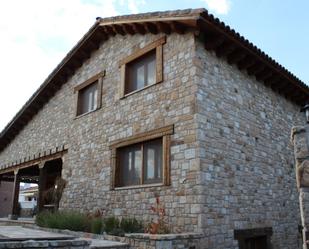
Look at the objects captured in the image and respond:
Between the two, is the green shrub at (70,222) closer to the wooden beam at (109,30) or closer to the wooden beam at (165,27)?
the wooden beam at (165,27)

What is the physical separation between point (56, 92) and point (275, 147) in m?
8.25

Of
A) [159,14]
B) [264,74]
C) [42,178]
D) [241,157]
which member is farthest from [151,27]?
[42,178]

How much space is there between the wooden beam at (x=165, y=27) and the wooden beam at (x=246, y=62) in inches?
74.5

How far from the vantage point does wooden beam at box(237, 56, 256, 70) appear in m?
8.45

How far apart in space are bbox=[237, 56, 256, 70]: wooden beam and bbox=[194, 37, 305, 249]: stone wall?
15cm

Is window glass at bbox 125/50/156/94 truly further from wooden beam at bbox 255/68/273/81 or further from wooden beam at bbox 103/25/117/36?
wooden beam at bbox 255/68/273/81

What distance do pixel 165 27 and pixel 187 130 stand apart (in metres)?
2.70

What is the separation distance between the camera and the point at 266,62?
28.1 feet

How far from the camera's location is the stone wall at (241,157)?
268 inches

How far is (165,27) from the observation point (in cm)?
821

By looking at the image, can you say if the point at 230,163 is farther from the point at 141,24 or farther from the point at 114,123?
the point at 141,24

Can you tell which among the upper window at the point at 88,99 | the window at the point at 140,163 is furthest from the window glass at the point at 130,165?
the upper window at the point at 88,99

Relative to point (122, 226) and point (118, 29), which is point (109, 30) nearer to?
point (118, 29)

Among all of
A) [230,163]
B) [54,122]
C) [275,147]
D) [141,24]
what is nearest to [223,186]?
[230,163]
